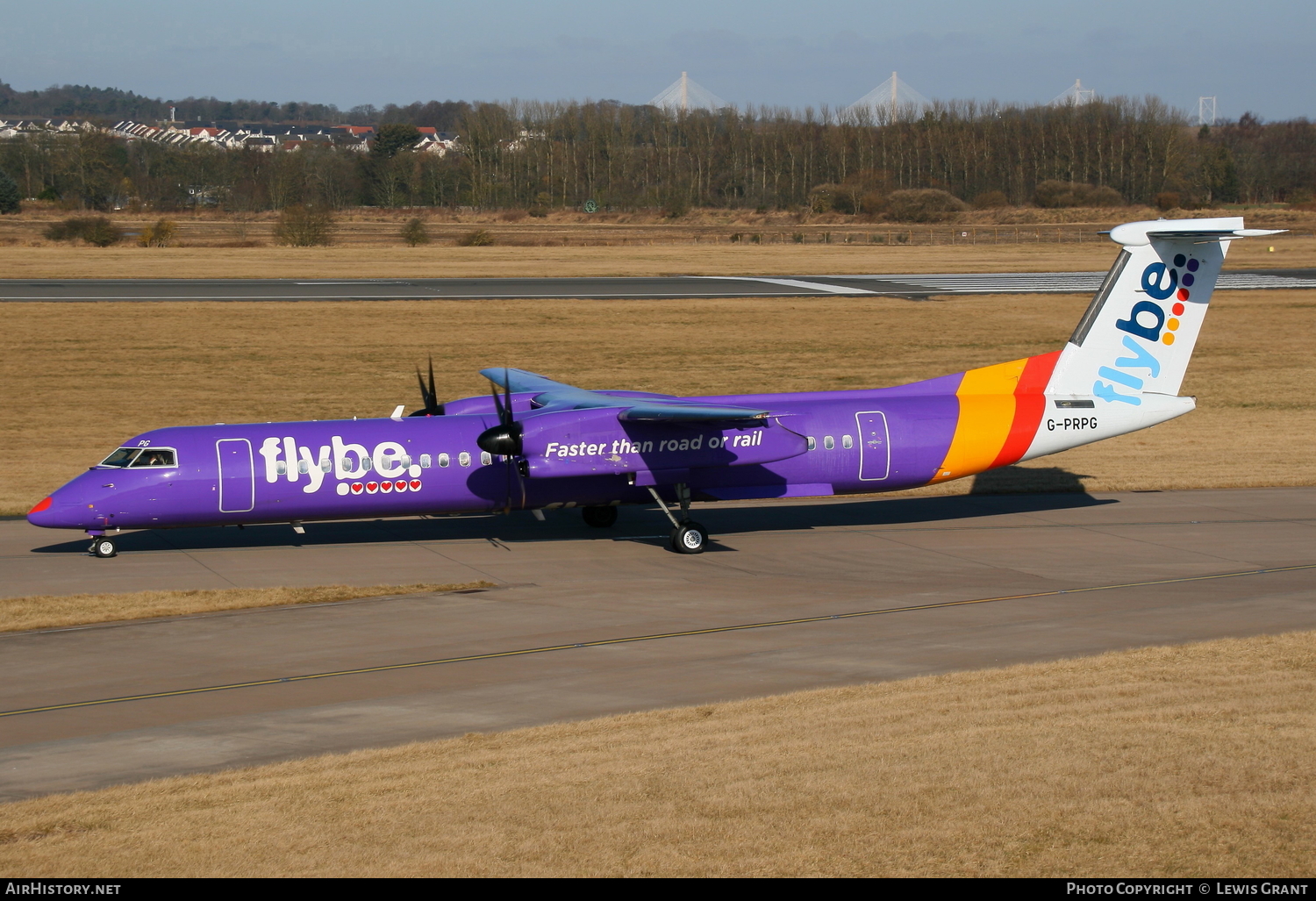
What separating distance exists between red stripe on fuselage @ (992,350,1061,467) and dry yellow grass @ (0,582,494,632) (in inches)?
452

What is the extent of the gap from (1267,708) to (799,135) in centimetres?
13885

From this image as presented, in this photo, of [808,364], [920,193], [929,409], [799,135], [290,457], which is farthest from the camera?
[799,135]

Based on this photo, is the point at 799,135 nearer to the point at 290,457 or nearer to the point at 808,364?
the point at 808,364

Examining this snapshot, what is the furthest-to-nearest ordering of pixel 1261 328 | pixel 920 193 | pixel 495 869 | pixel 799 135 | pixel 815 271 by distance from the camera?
pixel 799 135
pixel 920 193
pixel 815 271
pixel 1261 328
pixel 495 869

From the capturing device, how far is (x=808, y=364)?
46.4m

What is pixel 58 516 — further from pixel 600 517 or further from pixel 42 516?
pixel 600 517

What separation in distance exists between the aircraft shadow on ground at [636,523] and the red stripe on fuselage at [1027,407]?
2446 millimetres

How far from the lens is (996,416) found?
25.4 meters

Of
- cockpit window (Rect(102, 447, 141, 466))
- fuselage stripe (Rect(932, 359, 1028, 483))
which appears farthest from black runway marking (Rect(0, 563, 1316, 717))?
cockpit window (Rect(102, 447, 141, 466))

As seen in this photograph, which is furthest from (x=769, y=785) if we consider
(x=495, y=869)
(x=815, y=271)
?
(x=815, y=271)

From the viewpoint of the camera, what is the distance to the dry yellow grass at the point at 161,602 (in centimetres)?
1923

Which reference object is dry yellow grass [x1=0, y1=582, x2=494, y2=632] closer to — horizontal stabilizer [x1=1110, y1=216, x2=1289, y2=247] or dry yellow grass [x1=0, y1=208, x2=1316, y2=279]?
horizontal stabilizer [x1=1110, y1=216, x2=1289, y2=247]

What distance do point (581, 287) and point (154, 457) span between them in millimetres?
39308

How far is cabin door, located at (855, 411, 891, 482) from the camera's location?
81.7 feet
